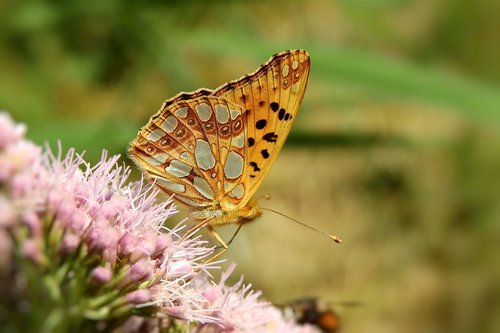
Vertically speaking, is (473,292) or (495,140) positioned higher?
(495,140)

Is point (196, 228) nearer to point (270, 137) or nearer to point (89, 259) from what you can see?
point (270, 137)

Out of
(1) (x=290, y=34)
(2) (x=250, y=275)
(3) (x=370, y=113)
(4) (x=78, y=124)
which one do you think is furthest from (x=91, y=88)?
(3) (x=370, y=113)

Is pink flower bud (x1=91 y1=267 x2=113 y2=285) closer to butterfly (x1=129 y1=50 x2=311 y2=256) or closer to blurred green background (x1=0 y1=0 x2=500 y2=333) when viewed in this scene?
butterfly (x1=129 y1=50 x2=311 y2=256)

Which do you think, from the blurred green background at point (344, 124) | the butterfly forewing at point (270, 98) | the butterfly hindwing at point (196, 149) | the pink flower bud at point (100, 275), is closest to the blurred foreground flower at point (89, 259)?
the pink flower bud at point (100, 275)

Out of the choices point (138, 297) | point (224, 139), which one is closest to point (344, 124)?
point (224, 139)

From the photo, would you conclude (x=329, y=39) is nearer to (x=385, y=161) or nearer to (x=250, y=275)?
(x=385, y=161)

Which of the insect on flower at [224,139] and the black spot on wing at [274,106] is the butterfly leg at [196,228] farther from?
the black spot on wing at [274,106]

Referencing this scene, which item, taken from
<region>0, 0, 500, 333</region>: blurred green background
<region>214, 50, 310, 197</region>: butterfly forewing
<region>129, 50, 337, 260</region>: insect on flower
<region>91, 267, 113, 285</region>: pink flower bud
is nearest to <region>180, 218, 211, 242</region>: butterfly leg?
<region>129, 50, 337, 260</region>: insect on flower
